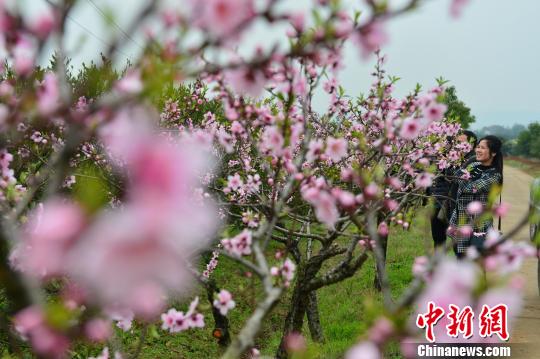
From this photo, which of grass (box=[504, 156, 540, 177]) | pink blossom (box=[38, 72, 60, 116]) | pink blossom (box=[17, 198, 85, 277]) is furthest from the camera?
grass (box=[504, 156, 540, 177])

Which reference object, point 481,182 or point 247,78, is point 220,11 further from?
point 481,182

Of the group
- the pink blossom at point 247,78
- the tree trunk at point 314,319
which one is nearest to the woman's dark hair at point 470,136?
the tree trunk at point 314,319

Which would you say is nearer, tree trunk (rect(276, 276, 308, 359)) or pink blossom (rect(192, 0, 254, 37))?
pink blossom (rect(192, 0, 254, 37))

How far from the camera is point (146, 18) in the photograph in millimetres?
Answer: 910

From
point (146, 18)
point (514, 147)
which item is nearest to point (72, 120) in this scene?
point (146, 18)

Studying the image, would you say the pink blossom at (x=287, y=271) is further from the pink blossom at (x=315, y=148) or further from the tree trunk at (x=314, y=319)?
the tree trunk at (x=314, y=319)

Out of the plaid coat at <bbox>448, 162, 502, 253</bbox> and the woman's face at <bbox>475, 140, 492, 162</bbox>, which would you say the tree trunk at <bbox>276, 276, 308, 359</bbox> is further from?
the woman's face at <bbox>475, 140, 492, 162</bbox>

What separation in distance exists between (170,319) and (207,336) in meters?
5.94

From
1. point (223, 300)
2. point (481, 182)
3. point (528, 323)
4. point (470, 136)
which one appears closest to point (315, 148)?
point (223, 300)

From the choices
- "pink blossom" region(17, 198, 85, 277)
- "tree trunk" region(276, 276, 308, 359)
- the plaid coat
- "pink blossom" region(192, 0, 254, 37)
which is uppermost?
the plaid coat

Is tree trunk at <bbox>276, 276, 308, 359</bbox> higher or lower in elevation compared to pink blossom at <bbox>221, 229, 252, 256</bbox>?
higher

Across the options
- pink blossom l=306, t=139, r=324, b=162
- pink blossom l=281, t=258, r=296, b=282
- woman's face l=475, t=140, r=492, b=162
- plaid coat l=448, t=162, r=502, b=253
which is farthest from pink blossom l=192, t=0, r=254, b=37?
woman's face l=475, t=140, r=492, b=162

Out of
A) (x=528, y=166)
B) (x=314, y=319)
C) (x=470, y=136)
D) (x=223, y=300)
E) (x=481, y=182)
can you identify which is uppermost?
(x=528, y=166)

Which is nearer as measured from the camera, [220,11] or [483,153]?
[220,11]
